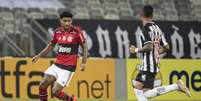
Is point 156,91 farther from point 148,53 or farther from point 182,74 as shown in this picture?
point 182,74

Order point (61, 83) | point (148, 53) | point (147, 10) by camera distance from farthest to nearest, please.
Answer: point (61, 83), point (148, 53), point (147, 10)

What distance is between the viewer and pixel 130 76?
17766mm

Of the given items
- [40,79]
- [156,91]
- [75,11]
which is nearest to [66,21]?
[156,91]

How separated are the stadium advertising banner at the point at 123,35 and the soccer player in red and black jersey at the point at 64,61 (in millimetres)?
7636

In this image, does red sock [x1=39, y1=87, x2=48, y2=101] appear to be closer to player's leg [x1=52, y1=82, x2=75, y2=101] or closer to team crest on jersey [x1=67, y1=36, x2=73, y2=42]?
player's leg [x1=52, y1=82, x2=75, y2=101]

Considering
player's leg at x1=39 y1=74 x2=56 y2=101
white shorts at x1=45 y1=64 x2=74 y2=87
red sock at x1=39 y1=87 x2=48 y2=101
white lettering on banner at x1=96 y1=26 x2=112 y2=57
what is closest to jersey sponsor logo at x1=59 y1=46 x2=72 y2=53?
white shorts at x1=45 y1=64 x2=74 y2=87

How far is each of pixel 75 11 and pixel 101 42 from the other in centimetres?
299

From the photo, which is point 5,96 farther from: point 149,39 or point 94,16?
point 94,16

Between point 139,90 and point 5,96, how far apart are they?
18.1 ft

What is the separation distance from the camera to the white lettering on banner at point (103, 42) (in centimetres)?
2056

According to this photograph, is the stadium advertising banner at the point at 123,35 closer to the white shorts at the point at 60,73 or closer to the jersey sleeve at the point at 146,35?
the white shorts at the point at 60,73

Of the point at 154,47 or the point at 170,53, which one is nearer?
the point at 154,47

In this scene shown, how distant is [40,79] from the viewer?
16.7 m

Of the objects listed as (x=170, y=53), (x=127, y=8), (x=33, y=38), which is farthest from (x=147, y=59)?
(x=127, y=8)
